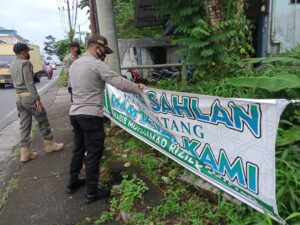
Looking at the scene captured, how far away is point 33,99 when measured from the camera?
503cm

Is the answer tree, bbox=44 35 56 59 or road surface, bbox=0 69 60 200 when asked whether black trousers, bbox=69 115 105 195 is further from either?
tree, bbox=44 35 56 59

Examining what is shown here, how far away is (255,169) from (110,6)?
14.4 ft

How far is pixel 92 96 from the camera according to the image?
361 centimetres

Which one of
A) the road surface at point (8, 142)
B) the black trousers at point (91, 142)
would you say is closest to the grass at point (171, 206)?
the black trousers at point (91, 142)

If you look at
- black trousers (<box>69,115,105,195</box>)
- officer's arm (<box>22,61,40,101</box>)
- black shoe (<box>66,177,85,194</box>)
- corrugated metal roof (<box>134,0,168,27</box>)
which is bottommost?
black shoe (<box>66,177,85,194</box>)

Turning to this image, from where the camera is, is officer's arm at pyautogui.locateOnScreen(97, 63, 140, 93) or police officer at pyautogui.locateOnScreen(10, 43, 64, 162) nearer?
officer's arm at pyautogui.locateOnScreen(97, 63, 140, 93)

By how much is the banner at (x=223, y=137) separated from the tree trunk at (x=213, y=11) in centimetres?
146

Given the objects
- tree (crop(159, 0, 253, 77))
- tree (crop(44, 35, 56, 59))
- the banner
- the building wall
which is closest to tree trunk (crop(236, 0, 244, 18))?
tree (crop(159, 0, 253, 77))

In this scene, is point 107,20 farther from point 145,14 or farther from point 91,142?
point 145,14

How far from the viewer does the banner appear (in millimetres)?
2414

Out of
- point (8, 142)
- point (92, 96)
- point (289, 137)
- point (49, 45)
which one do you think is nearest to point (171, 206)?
point (289, 137)

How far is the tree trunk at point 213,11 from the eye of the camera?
441cm

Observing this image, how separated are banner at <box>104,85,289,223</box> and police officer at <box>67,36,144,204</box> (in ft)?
2.01

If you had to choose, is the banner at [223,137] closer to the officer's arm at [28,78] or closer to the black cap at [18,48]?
the officer's arm at [28,78]
